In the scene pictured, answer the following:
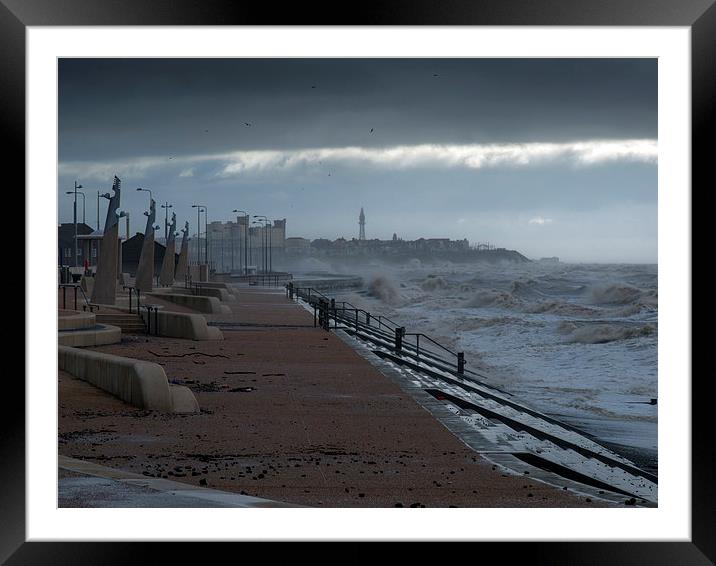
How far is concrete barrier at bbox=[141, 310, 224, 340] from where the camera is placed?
20.8 m

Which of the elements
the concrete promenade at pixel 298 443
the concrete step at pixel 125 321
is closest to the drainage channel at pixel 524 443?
the concrete promenade at pixel 298 443

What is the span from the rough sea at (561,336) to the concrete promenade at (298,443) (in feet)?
15.0

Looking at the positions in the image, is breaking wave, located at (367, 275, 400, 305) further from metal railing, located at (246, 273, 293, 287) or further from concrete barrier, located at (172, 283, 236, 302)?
concrete barrier, located at (172, 283, 236, 302)

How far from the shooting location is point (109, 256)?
2294 centimetres

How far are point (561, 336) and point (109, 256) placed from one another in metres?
40.3

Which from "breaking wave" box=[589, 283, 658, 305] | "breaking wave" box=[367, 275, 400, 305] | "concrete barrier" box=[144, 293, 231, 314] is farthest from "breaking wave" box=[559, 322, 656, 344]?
"breaking wave" box=[367, 275, 400, 305]

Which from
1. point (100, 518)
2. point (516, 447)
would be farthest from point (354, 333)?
point (100, 518)

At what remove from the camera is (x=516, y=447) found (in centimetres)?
990

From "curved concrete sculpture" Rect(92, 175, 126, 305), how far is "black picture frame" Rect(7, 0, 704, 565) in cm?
1735

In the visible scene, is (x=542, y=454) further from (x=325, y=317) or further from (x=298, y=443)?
(x=325, y=317)

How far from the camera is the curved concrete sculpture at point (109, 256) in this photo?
74.3 ft

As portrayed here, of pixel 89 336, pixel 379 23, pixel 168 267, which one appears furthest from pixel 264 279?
pixel 379 23

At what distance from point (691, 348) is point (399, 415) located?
6129mm

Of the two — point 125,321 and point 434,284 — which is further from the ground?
point 434,284
